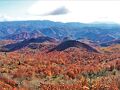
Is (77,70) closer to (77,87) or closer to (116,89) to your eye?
(77,87)

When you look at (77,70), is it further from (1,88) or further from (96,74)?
(1,88)

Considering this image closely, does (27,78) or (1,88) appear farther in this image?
(27,78)

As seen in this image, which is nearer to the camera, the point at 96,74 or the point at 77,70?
the point at 96,74

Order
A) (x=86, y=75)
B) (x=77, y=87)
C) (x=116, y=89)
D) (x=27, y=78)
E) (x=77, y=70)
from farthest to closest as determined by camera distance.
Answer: (x=77, y=70), (x=86, y=75), (x=27, y=78), (x=77, y=87), (x=116, y=89)

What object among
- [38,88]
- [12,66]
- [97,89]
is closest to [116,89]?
[97,89]

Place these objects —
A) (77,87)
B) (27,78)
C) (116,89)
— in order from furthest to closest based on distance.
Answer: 1. (27,78)
2. (77,87)
3. (116,89)

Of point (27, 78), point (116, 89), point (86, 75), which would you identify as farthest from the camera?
point (86, 75)

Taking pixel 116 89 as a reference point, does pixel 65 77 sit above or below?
below

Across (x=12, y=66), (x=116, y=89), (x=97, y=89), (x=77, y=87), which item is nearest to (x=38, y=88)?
(x=77, y=87)

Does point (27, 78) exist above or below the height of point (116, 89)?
below
